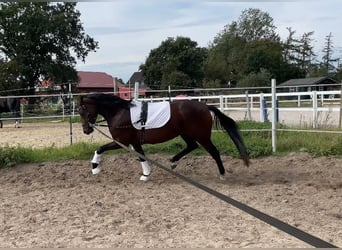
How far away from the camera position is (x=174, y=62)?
213ft

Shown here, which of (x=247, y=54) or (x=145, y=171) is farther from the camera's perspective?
(x=247, y=54)

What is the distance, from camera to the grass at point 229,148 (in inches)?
303

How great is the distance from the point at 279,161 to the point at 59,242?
4733 millimetres

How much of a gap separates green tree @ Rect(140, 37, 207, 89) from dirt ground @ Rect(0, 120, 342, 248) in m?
55.0

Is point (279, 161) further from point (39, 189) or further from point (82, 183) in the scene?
point (39, 189)

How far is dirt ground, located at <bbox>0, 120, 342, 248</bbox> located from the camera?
12.5 feet

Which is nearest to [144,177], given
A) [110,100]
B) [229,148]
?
[110,100]

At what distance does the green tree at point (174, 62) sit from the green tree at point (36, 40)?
2480 cm

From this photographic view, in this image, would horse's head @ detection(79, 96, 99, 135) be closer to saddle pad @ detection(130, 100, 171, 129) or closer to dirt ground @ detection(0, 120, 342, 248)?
saddle pad @ detection(130, 100, 171, 129)

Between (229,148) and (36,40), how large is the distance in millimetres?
32398

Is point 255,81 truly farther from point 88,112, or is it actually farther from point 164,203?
point 164,203

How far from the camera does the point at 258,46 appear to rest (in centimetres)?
7025

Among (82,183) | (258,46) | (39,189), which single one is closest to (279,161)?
(82,183)

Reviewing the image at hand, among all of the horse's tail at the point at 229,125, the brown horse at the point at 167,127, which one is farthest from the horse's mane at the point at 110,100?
the horse's tail at the point at 229,125
